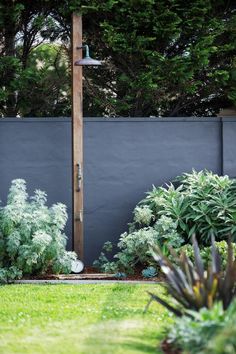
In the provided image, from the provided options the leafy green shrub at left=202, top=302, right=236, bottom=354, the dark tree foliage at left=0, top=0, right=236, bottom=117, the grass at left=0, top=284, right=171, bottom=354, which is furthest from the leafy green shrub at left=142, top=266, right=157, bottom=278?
the leafy green shrub at left=202, top=302, right=236, bottom=354

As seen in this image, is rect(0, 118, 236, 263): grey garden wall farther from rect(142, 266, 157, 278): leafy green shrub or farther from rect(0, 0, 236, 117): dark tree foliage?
rect(142, 266, 157, 278): leafy green shrub

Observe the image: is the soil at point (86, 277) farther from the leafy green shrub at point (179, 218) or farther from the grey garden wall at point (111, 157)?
the grey garden wall at point (111, 157)

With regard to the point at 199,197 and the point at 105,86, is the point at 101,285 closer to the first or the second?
the point at 199,197

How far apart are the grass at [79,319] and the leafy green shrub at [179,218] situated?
854 millimetres

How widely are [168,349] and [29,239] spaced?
3.96 m

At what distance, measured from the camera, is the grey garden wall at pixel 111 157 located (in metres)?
10.7

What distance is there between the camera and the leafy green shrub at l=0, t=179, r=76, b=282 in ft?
29.8

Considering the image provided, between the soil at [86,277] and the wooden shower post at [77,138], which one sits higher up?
the wooden shower post at [77,138]

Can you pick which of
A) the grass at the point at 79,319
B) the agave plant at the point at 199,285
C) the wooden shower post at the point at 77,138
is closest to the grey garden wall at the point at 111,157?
the wooden shower post at the point at 77,138

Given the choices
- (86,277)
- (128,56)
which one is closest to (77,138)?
(128,56)

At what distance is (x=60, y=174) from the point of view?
35.1ft

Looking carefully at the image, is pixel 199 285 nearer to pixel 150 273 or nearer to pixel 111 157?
pixel 150 273

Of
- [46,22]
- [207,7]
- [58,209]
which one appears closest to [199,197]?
[58,209]

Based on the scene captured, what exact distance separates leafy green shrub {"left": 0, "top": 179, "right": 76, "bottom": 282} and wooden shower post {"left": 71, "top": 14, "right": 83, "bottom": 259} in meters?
0.55
